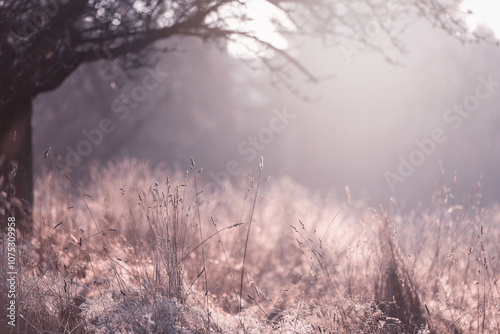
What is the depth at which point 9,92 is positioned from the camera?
15.0ft

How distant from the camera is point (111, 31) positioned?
187 inches

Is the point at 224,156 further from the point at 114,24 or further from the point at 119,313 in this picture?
the point at 119,313

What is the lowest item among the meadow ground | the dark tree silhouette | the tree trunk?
the meadow ground

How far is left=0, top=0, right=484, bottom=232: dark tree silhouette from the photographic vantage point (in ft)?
14.4

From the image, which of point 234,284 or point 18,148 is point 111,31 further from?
point 234,284

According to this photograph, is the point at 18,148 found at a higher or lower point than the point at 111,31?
lower

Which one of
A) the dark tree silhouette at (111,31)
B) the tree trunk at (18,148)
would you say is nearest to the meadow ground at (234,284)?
the tree trunk at (18,148)

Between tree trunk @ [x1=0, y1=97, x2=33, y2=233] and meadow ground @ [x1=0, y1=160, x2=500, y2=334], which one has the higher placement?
tree trunk @ [x1=0, y1=97, x2=33, y2=233]

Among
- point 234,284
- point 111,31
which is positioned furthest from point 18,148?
point 234,284

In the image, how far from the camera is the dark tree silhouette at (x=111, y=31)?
4.39 m

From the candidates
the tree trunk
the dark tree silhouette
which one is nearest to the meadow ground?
the tree trunk

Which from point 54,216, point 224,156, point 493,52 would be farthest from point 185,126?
point 54,216

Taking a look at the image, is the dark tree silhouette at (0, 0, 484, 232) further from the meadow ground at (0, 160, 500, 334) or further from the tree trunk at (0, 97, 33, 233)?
the meadow ground at (0, 160, 500, 334)

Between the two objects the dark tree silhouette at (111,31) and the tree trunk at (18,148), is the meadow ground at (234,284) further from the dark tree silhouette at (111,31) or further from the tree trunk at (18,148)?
the dark tree silhouette at (111,31)
